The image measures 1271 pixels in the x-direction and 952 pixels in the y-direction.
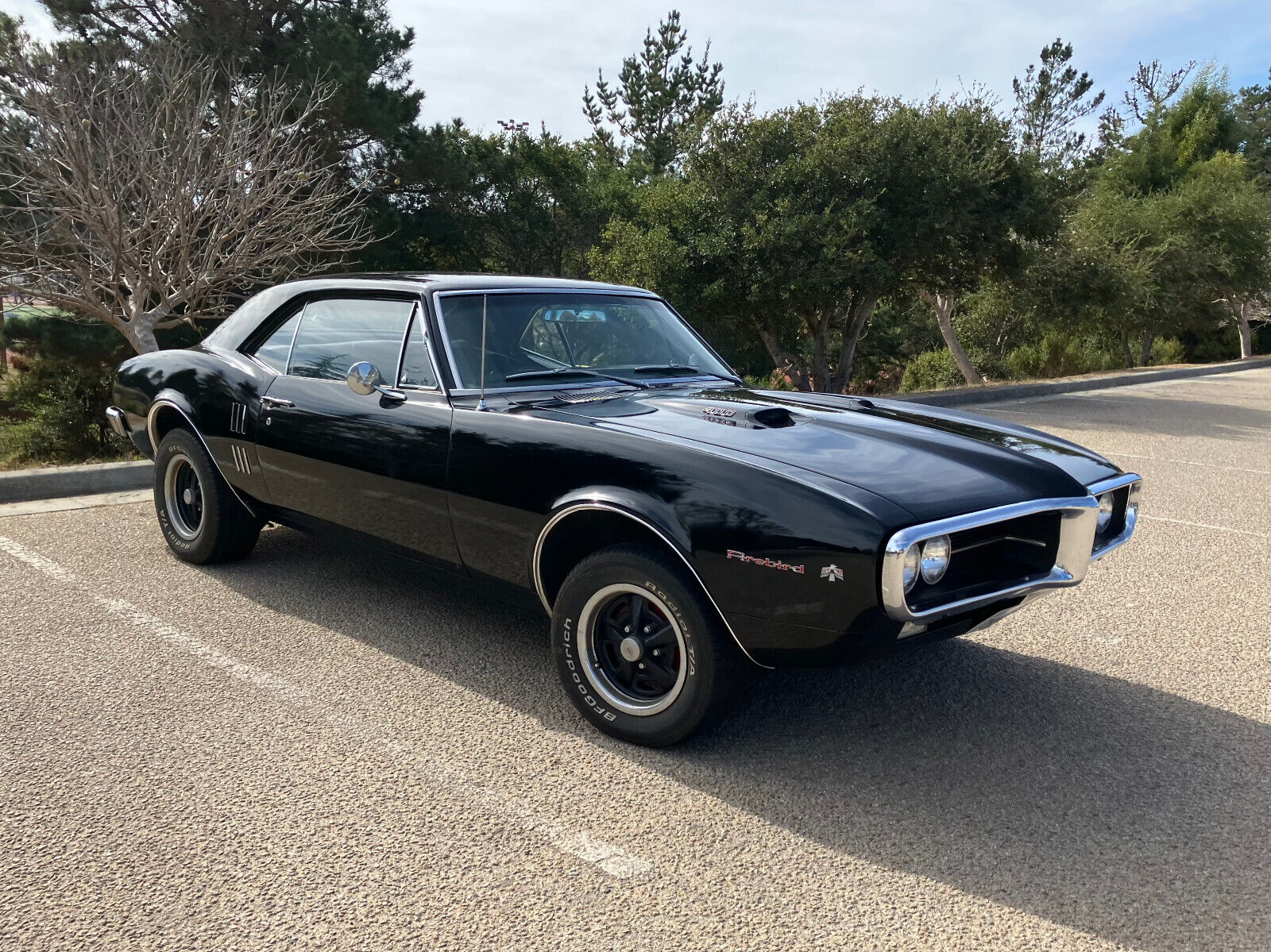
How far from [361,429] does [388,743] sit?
52.4 inches

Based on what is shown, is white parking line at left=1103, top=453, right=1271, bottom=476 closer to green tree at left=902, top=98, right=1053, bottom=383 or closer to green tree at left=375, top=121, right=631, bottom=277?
green tree at left=902, top=98, right=1053, bottom=383

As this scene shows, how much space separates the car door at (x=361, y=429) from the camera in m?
3.74

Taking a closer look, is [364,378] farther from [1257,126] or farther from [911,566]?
[1257,126]

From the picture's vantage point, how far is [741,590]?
2.83 metres

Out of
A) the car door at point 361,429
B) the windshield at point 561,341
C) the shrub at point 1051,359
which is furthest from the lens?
the shrub at point 1051,359

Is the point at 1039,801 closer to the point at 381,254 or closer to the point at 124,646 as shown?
the point at 124,646

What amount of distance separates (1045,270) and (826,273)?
32.7ft

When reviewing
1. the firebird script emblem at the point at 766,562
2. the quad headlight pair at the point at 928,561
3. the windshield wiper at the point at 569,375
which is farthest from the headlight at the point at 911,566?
the windshield wiper at the point at 569,375

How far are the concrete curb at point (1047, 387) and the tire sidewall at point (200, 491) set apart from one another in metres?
6.89

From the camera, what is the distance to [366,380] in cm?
382

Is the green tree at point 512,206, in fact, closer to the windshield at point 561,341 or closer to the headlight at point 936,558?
the windshield at point 561,341

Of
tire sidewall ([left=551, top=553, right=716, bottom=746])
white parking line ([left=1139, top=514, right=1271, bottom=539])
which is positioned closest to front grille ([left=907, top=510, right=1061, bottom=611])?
tire sidewall ([left=551, top=553, right=716, bottom=746])

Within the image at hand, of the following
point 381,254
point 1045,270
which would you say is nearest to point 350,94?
point 381,254

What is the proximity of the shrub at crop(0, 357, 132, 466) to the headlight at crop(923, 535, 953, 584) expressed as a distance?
13.7 meters
